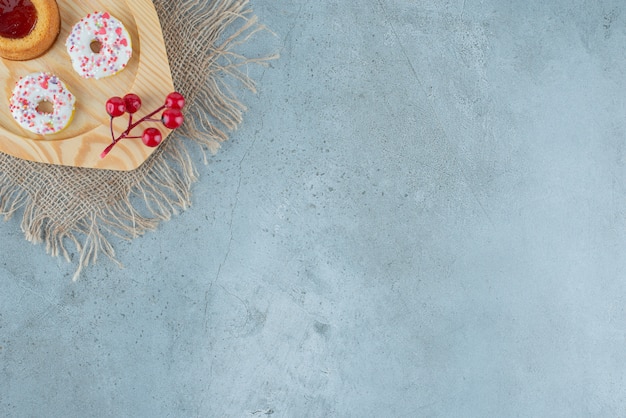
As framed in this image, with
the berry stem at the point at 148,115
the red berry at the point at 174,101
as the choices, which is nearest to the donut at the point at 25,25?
the berry stem at the point at 148,115

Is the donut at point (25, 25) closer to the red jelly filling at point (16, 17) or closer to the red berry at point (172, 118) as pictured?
the red jelly filling at point (16, 17)

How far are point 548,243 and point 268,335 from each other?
2.87 feet

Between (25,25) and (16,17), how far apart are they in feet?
0.09

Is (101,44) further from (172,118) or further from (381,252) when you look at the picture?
(381,252)

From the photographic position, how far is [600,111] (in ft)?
5.93

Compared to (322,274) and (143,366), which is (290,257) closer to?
(322,274)

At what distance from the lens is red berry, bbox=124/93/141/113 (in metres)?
1.53

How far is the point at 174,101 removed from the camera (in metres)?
1.54

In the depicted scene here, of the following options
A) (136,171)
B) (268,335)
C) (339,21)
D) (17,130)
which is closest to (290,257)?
(268,335)

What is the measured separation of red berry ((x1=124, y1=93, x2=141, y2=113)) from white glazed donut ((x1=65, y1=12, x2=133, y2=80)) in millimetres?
111

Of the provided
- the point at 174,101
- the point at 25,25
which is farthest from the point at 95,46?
the point at 174,101

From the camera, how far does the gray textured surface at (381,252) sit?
1.74 m

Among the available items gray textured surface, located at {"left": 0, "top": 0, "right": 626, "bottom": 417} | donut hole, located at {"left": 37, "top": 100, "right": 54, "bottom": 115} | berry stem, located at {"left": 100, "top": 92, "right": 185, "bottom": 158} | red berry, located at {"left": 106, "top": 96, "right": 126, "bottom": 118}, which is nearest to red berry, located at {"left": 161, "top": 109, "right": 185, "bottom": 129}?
berry stem, located at {"left": 100, "top": 92, "right": 185, "bottom": 158}

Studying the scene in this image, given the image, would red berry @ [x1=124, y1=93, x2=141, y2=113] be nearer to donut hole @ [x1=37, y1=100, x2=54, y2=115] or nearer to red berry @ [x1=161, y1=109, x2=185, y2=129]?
red berry @ [x1=161, y1=109, x2=185, y2=129]
